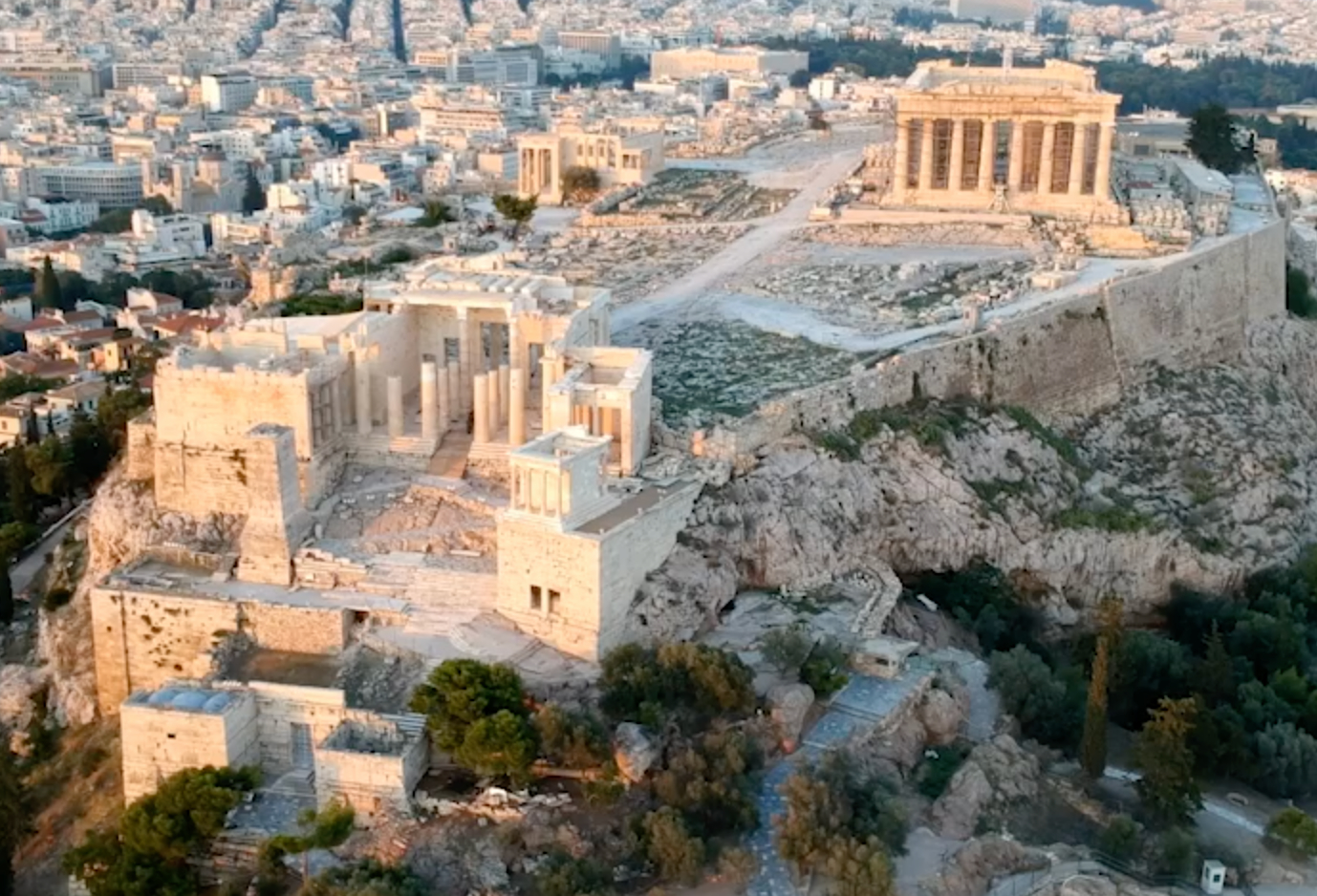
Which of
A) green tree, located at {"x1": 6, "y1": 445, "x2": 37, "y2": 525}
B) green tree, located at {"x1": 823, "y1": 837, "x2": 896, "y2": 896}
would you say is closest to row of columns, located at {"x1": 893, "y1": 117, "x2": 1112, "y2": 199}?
green tree, located at {"x1": 6, "y1": 445, "x2": 37, "y2": 525}

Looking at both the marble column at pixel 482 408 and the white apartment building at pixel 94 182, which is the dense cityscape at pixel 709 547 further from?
the white apartment building at pixel 94 182

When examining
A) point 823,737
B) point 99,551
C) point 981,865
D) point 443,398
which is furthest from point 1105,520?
point 99,551

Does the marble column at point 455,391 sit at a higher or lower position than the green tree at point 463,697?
higher

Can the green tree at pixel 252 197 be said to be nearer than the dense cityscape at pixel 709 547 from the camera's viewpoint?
No

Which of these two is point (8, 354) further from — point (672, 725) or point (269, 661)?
point (672, 725)

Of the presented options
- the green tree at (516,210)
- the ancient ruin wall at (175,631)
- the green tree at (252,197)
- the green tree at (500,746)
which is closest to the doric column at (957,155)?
the green tree at (516,210)

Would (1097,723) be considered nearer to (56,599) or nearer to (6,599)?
(56,599)

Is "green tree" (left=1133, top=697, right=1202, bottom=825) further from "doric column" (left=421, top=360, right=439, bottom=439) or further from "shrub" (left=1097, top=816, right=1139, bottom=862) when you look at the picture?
"doric column" (left=421, top=360, right=439, bottom=439)
